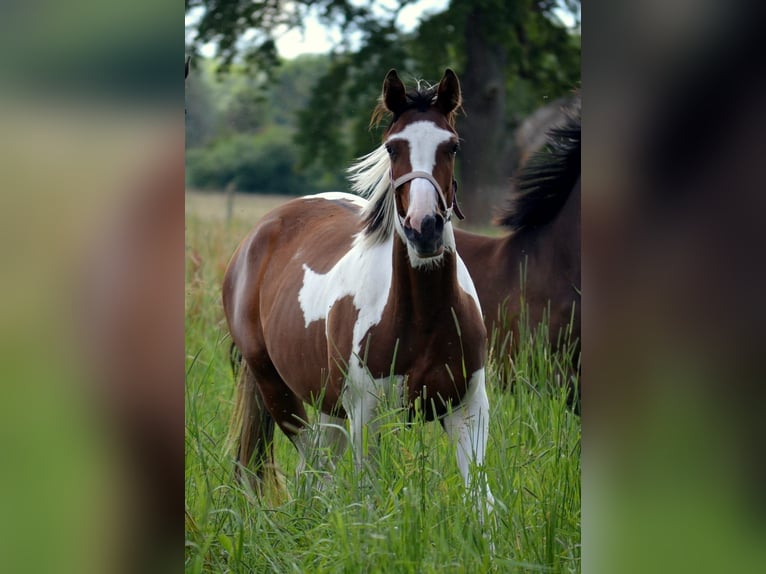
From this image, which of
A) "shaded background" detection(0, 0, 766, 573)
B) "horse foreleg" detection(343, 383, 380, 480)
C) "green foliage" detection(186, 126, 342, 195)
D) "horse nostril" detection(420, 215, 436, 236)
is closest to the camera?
"shaded background" detection(0, 0, 766, 573)

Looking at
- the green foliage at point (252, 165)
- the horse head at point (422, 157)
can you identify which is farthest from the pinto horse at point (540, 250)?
the green foliage at point (252, 165)

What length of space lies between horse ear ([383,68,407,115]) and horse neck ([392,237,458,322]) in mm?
417

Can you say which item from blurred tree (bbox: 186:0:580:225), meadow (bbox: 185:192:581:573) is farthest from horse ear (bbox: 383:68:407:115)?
blurred tree (bbox: 186:0:580:225)

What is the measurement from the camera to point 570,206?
12.5ft

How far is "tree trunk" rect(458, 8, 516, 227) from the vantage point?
690 cm

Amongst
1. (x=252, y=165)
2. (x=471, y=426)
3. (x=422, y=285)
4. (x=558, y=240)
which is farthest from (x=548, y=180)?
(x=252, y=165)

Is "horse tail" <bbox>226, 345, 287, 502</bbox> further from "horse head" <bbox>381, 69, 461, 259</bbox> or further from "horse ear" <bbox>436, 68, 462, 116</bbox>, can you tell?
"horse ear" <bbox>436, 68, 462, 116</bbox>

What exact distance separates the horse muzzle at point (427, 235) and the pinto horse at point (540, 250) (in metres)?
1.22

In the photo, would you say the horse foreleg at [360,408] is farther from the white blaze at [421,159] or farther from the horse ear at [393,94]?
the horse ear at [393,94]
